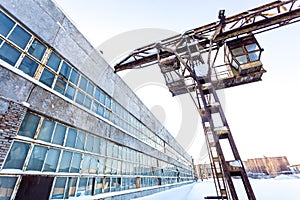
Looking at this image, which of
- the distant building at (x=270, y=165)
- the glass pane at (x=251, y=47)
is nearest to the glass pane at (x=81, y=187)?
the glass pane at (x=251, y=47)

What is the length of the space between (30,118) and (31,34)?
2.62 metres

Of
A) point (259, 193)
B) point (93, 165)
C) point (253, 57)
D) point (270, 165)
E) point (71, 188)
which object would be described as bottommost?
point (259, 193)

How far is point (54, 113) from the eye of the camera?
182 inches

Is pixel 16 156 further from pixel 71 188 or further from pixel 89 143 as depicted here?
pixel 89 143

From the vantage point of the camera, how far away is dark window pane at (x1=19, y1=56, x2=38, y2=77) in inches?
164

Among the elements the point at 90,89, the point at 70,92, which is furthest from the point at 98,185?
the point at 90,89

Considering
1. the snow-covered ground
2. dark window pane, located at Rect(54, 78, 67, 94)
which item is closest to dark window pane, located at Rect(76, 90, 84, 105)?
dark window pane, located at Rect(54, 78, 67, 94)

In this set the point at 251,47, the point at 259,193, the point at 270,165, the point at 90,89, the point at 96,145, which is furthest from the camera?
the point at 270,165

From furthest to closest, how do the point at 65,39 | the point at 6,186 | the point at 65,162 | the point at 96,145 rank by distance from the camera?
1. the point at 96,145
2. the point at 65,39
3. the point at 65,162
4. the point at 6,186

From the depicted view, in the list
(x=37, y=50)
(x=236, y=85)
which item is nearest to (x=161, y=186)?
(x=236, y=85)

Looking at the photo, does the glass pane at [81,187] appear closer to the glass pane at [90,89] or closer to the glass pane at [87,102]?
the glass pane at [87,102]

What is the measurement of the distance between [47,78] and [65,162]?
2801 millimetres

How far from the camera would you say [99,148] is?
6.47m

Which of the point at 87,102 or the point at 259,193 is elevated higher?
the point at 87,102
